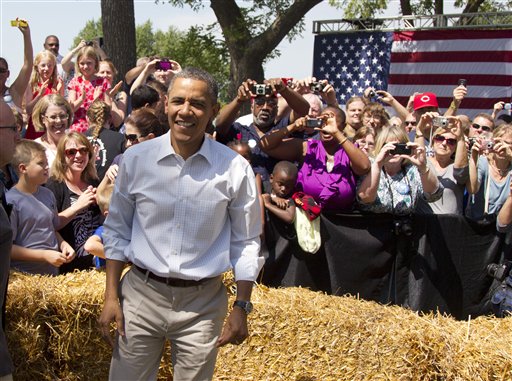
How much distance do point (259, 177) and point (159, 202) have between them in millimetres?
3061

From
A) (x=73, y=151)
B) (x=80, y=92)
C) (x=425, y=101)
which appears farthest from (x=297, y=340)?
(x=80, y=92)

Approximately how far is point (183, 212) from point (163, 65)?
6120mm

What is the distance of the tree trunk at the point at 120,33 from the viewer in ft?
48.4

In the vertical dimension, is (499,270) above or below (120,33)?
below

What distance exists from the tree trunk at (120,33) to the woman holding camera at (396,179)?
8610 mm

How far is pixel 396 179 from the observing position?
6.98 metres

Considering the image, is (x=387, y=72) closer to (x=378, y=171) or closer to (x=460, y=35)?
(x=460, y=35)

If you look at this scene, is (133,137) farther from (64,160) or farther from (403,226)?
(403,226)

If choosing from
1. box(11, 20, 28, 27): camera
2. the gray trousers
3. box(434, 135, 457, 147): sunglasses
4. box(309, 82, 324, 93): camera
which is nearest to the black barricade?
box(434, 135, 457, 147): sunglasses

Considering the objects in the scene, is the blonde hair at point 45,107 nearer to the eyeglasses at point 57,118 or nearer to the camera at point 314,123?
the eyeglasses at point 57,118

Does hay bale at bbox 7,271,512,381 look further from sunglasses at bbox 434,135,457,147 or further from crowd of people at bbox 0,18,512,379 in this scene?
sunglasses at bbox 434,135,457,147

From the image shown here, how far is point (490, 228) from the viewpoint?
276 inches

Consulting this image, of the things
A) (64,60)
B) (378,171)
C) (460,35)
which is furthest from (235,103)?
(460,35)

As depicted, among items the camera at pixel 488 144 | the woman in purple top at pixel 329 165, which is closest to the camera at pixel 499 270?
the camera at pixel 488 144
